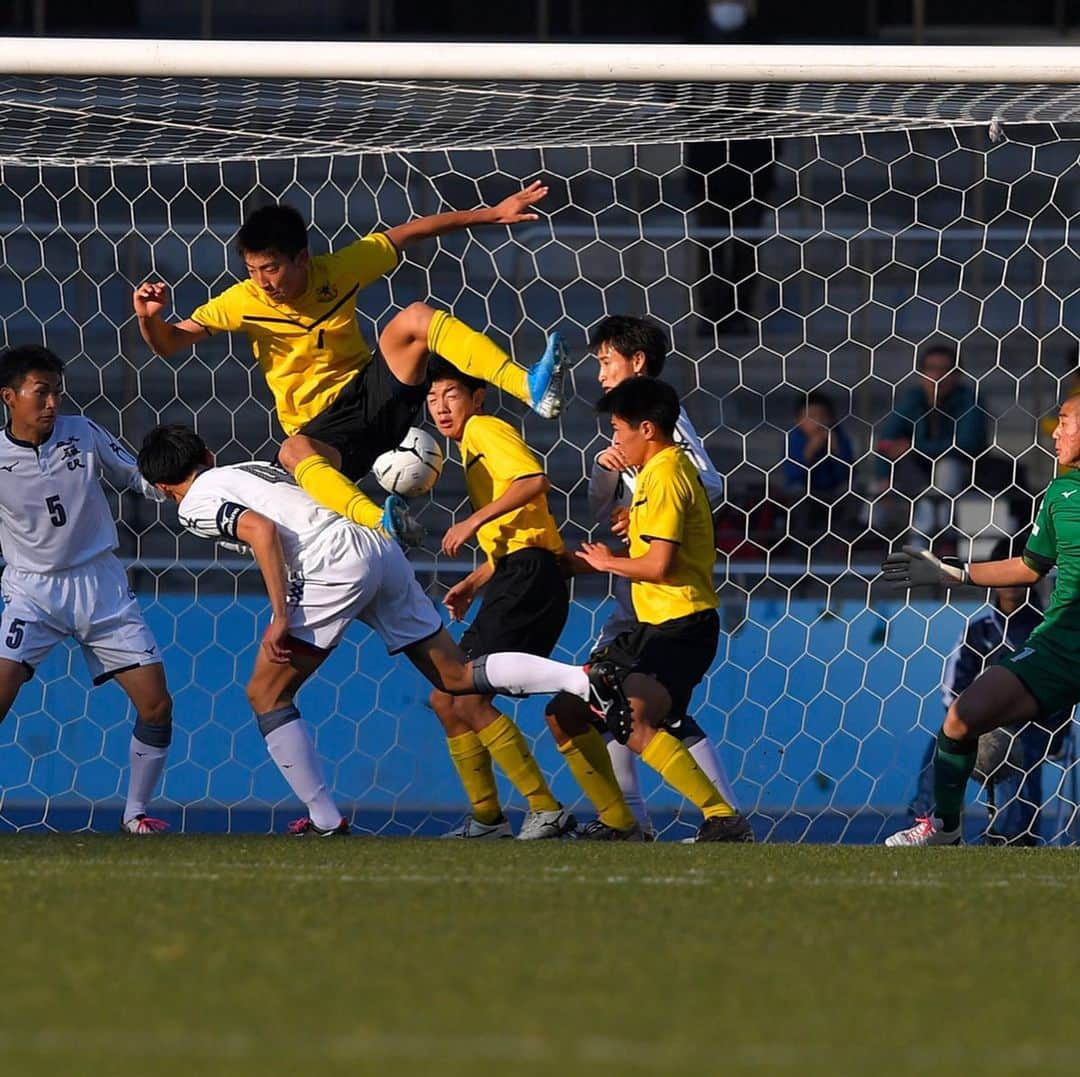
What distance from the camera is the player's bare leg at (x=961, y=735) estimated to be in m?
5.84

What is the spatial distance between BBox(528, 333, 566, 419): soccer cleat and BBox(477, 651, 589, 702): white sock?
77 centimetres

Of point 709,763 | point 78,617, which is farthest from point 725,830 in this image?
point 78,617

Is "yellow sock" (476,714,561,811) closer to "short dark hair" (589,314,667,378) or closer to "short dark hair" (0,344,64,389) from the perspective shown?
"short dark hair" (589,314,667,378)

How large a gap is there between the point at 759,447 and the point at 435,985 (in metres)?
7.60

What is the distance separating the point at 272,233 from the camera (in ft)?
19.1

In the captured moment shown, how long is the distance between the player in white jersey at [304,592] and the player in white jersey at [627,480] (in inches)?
18.1

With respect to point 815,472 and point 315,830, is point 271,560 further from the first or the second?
point 815,472

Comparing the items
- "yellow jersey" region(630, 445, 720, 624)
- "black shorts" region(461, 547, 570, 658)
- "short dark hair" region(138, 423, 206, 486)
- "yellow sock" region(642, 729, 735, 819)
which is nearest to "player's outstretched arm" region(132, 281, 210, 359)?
"short dark hair" region(138, 423, 206, 486)

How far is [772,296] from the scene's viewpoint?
11.2 metres

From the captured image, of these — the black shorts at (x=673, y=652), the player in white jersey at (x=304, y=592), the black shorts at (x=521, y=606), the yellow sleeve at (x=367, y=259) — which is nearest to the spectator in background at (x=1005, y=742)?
the black shorts at (x=673, y=652)

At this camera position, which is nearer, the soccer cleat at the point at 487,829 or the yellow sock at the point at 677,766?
the yellow sock at the point at 677,766

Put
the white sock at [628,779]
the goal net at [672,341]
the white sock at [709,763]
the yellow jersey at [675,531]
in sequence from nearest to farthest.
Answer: the yellow jersey at [675,531] → the white sock at [709,763] → the white sock at [628,779] → the goal net at [672,341]

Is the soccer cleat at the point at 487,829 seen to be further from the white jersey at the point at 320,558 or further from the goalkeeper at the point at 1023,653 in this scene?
the goalkeeper at the point at 1023,653

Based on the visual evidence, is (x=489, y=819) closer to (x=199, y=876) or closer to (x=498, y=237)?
(x=199, y=876)
